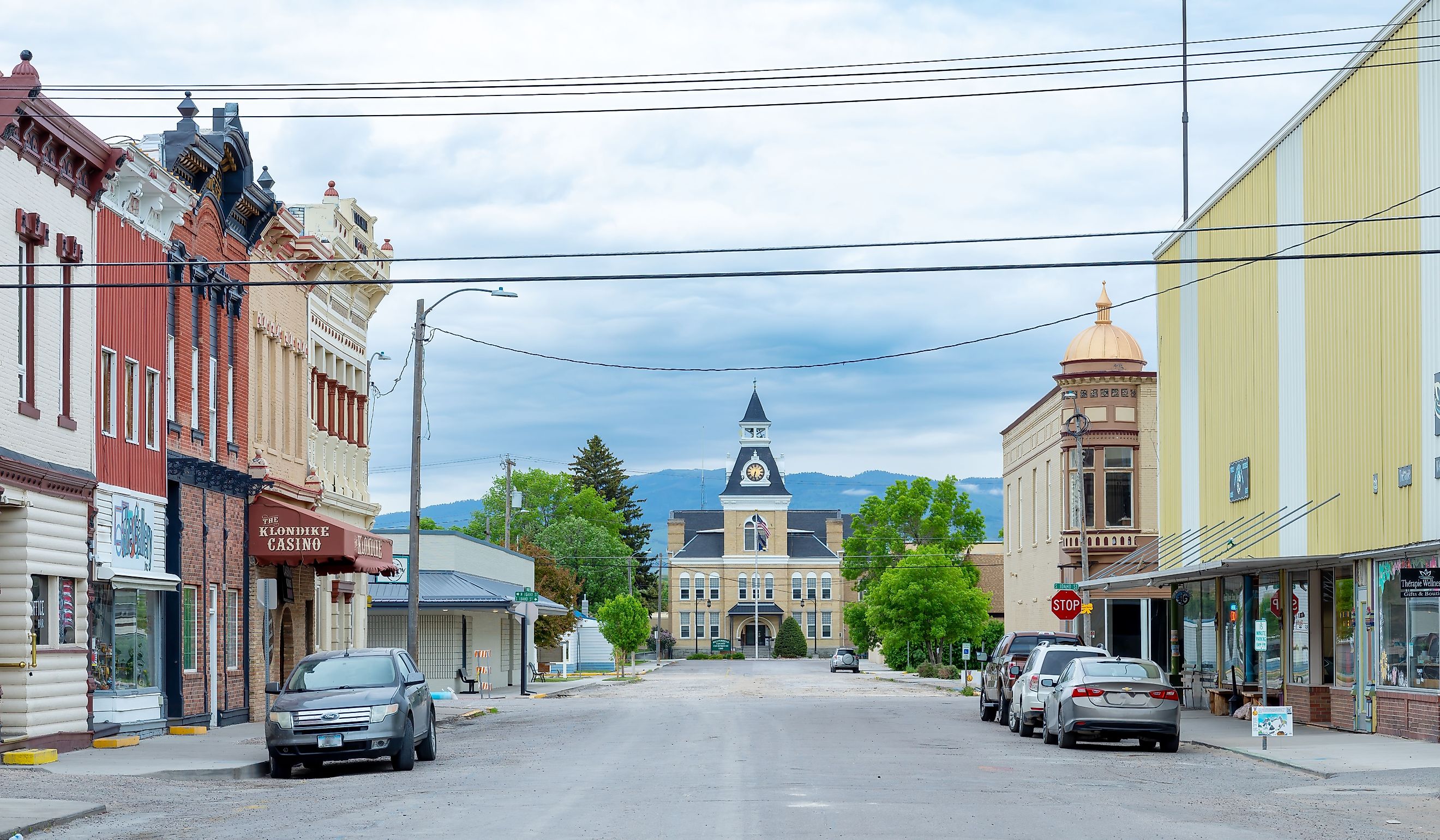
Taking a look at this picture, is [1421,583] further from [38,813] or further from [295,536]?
[295,536]

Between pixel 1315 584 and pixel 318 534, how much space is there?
18661mm

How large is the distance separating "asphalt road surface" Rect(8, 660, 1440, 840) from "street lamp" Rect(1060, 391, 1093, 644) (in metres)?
15.6

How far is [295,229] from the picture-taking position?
34.7 m

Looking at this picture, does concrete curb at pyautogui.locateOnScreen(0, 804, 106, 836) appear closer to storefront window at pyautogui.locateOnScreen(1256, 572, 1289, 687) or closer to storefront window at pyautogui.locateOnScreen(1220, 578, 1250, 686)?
storefront window at pyautogui.locateOnScreen(1256, 572, 1289, 687)

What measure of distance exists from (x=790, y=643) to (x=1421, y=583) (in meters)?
121

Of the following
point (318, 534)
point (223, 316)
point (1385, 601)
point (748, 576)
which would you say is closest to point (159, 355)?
point (223, 316)

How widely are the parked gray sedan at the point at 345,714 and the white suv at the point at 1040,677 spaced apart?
10868 millimetres

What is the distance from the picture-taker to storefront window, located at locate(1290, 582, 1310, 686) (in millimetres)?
31328

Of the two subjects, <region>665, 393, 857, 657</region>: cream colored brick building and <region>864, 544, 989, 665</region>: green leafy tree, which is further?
<region>665, 393, 857, 657</region>: cream colored brick building

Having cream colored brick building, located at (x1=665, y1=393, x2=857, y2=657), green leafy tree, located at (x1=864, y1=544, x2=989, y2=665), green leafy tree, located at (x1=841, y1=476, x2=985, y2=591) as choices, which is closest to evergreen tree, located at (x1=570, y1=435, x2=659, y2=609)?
cream colored brick building, located at (x1=665, y1=393, x2=857, y2=657)

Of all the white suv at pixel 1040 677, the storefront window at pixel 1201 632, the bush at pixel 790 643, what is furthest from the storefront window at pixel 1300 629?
the bush at pixel 790 643

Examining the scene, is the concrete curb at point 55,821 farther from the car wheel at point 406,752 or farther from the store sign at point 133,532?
the store sign at point 133,532

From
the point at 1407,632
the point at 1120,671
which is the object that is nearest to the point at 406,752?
the point at 1120,671

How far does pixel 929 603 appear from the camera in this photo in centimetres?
7031
